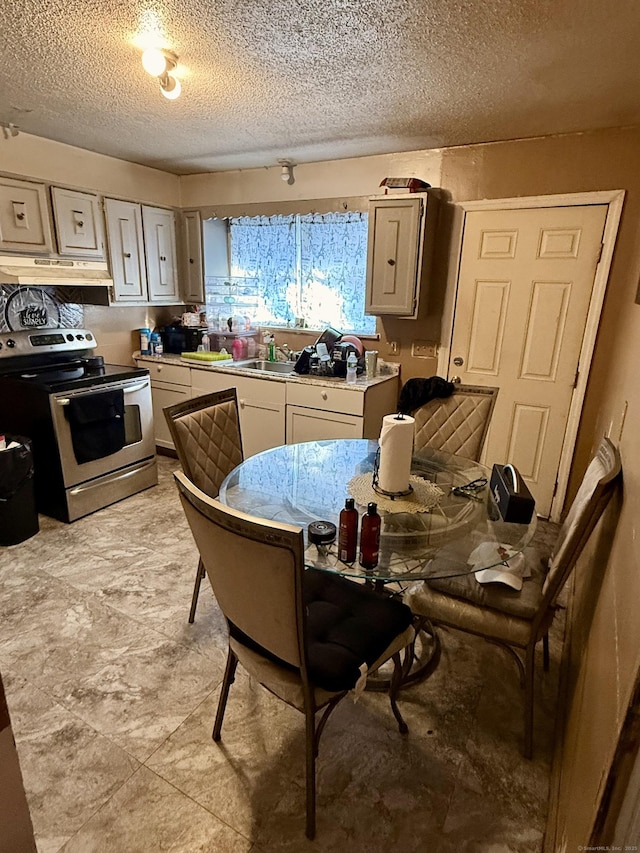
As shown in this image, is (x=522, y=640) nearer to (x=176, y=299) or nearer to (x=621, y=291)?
(x=621, y=291)

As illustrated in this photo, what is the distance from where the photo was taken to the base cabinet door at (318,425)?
10.7 feet

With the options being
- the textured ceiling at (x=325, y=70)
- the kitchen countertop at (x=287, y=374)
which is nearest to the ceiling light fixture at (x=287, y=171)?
the textured ceiling at (x=325, y=70)

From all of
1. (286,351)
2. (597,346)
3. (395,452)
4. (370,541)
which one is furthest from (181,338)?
(370,541)

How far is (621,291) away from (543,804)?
2.60 metres

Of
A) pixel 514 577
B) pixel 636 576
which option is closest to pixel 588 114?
pixel 514 577

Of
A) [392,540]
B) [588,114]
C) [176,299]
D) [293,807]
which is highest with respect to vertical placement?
[588,114]

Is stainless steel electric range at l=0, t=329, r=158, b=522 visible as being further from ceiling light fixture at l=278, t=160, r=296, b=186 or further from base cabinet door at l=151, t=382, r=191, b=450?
ceiling light fixture at l=278, t=160, r=296, b=186

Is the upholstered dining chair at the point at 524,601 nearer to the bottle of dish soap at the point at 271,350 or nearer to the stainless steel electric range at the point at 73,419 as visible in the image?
the stainless steel electric range at the point at 73,419

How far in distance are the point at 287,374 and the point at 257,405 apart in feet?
1.14

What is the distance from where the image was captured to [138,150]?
3.44 m

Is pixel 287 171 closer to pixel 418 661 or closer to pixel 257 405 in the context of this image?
pixel 257 405

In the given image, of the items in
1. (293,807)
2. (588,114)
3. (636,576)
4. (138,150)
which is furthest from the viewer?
(138,150)

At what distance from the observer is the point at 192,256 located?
4.18 metres

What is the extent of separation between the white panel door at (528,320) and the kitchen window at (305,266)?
84 centimetres
